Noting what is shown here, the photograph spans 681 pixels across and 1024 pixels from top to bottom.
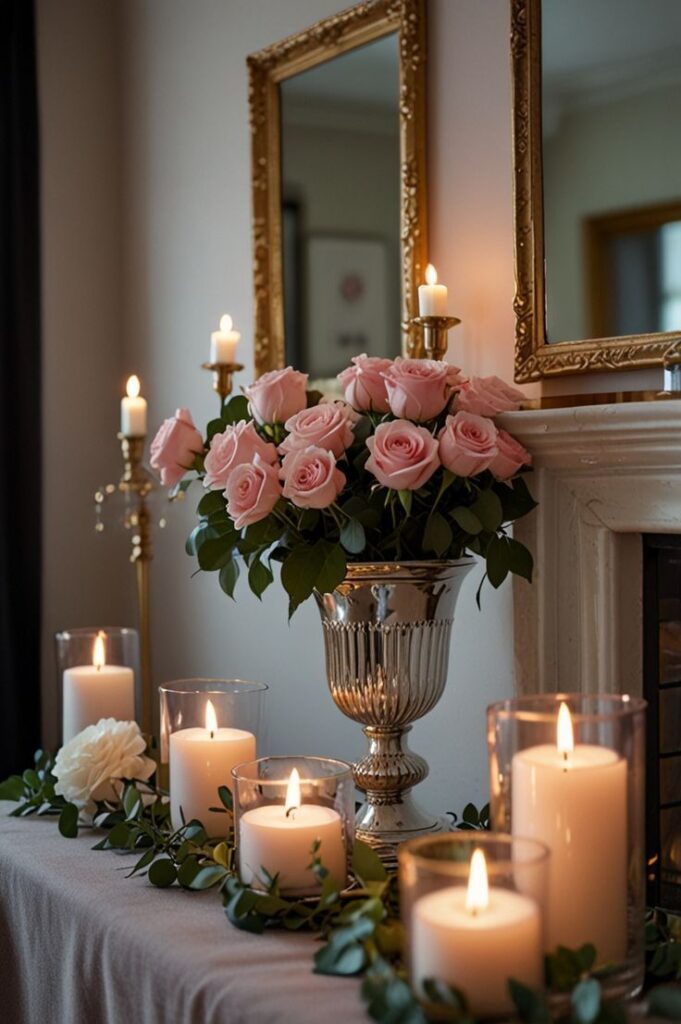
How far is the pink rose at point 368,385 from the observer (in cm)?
167

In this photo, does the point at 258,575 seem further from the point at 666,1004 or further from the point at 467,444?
the point at 666,1004

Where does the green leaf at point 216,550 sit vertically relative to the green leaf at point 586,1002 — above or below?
above

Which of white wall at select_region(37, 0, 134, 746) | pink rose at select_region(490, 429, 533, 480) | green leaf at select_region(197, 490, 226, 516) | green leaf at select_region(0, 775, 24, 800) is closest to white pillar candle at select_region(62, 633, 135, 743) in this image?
green leaf at select_region(0, 775, 24, 800)

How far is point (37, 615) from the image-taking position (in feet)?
9.45

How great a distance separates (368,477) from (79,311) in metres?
1.53

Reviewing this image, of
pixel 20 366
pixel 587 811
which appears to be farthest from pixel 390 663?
pixel 20 366

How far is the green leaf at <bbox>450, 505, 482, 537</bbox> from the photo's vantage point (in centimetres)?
162

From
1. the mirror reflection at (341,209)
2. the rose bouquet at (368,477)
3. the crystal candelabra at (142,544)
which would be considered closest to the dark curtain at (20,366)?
the crystal candelabra at (142,544)

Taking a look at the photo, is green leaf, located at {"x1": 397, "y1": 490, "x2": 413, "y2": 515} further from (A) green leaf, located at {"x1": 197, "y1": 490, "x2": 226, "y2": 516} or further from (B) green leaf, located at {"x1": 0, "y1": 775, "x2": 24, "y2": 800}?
(B) green leaf, located at {"x1": 0, "y1": 775, "x2": 24, "y2": 800}

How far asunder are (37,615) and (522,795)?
187 centimetres

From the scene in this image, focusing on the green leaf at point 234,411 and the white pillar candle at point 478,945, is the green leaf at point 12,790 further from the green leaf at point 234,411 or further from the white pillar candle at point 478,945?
the white pillar candle at point 478,945

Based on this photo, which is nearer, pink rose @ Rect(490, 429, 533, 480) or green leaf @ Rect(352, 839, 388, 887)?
green leaf @ Rect(352, 839, 388, 887)

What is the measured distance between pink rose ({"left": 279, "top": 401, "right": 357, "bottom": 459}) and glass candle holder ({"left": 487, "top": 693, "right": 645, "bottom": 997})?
0.48 metres

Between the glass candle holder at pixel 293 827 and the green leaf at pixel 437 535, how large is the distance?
320 mm
